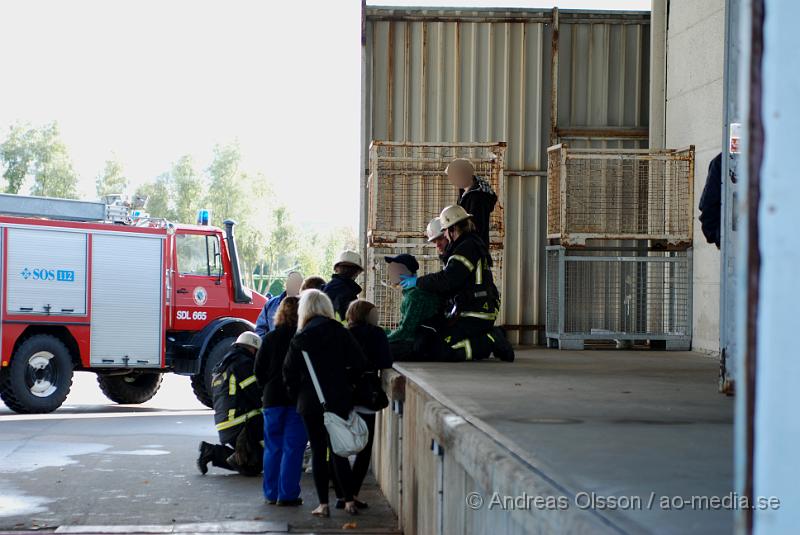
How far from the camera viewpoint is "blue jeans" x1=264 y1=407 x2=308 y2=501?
843 centimetres

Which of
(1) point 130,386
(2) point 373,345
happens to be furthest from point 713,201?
(1) point 130,386

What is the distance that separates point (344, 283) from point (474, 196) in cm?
146

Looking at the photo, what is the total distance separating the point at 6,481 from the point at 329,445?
11.3 ft

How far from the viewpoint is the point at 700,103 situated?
12305 mm

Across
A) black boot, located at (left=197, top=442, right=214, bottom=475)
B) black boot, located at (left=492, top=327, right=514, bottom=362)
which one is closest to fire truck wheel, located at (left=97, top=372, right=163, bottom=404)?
black boot, located at (left=197, top=442, right=214, bottom=475)

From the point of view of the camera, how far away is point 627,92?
14539 mm

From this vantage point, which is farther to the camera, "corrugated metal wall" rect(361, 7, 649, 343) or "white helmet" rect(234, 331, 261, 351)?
"corrugated metal wall" rect(361, 7, 649, 343)

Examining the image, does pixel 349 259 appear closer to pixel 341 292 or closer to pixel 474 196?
pixel 341 292

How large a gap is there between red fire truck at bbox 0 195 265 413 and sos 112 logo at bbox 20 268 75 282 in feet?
0.05

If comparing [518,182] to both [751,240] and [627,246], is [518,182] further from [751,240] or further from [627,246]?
[751,240]

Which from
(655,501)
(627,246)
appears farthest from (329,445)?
(627,246)

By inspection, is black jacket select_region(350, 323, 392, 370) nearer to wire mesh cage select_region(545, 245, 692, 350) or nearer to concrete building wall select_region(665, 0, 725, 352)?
wire mesh cage select_region(545, 245, 692, 350)

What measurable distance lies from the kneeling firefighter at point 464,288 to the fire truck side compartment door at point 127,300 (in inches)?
343

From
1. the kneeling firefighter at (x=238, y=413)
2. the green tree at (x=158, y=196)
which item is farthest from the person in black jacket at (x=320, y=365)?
the green tree at (x=158, y=196)
